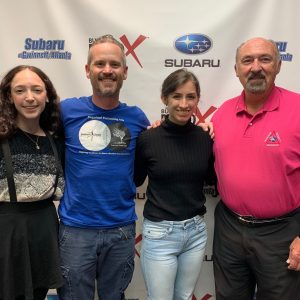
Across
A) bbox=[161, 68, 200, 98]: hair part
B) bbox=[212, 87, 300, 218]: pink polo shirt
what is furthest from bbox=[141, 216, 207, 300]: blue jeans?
bbox=[161, 68, 200, 98]: hair part

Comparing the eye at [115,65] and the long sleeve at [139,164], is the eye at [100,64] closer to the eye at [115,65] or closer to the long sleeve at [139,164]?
the eye at [115,65]

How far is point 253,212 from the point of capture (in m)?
1.60

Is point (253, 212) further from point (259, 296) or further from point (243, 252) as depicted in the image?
point (259, 296)

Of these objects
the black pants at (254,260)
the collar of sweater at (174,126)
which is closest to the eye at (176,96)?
the collar of sweater at (174,126)

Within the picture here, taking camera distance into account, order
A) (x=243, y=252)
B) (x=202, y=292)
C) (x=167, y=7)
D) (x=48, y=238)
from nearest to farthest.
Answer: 1. (x=48, y=238)
2. (x=243, y=252)
3. (x=167, y=7)
4. (x=202, y=292)

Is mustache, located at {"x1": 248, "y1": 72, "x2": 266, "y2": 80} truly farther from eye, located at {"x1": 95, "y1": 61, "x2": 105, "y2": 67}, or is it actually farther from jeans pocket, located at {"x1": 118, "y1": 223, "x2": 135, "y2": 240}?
jeans pocket, located at {"x1": 118, "y1": 223, "x2": 135, "y2": 240}

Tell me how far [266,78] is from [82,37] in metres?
1.04

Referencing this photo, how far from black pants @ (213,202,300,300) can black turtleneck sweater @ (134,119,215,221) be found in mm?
194

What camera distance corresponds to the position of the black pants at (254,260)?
1.58 m

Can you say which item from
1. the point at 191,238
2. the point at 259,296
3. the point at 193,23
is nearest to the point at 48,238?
the point at 191,238

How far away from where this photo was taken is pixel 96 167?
1609mm

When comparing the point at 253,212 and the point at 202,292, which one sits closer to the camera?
the point at 253,212

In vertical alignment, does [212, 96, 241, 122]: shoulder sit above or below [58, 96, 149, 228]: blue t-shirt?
above

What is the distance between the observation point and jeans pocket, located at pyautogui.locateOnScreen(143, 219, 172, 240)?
1.66 meters
